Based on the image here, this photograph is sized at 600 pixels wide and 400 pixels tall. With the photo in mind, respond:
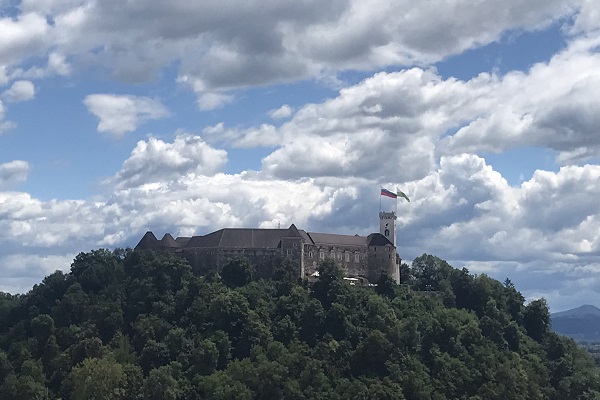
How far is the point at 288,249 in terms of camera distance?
12800 cm

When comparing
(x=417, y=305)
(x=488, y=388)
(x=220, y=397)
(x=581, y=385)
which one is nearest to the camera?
(x=220, y=397)

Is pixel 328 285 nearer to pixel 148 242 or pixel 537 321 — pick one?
pixel 148 242

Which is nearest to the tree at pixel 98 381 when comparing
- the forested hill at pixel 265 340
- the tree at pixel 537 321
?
the forested hill at pixel 265 340

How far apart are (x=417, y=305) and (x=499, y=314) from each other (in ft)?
35.1

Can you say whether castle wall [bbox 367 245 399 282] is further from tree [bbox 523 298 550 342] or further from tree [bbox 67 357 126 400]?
tree [bbox 67 357 126 400]

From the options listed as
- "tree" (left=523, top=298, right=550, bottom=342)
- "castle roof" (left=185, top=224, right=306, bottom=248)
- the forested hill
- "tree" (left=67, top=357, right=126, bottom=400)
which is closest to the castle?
"castle roof" (left=185, top=224, right=306, bottom=248)

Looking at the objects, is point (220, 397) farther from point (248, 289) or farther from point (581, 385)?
point (581, 385)

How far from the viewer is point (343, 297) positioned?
119312mm

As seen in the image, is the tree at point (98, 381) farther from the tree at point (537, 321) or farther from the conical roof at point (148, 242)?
the tree at point (537, 321)

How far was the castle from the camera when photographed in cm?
12862

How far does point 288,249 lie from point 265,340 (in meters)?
19.0

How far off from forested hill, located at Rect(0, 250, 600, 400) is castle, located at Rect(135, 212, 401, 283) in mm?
3768

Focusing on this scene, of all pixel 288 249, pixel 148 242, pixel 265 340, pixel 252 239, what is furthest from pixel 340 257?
pixel 148 242

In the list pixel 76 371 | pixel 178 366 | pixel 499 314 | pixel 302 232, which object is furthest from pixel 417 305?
pixel 76 371
